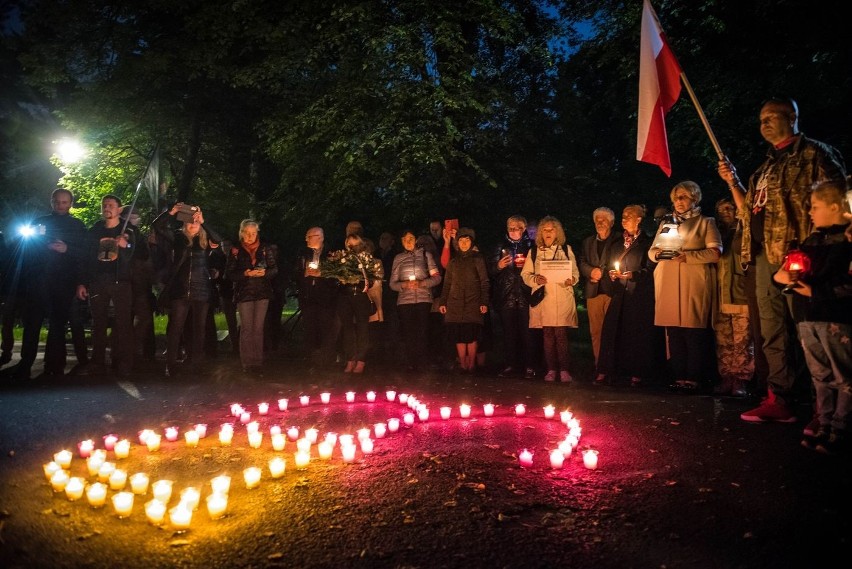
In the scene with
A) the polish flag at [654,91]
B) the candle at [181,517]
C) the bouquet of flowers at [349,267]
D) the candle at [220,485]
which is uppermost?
the polish flag at [654,91]

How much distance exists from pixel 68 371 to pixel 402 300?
505 cm

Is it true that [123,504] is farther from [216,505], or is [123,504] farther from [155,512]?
[216,505]

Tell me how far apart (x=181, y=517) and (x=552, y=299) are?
5.88 m

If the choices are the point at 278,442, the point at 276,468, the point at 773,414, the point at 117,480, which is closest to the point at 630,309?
the point at 773,414

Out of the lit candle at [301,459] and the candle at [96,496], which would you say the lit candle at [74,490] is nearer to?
the candle at [96,496]

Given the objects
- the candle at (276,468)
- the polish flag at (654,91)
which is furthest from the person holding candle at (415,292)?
the candle at (276,468)

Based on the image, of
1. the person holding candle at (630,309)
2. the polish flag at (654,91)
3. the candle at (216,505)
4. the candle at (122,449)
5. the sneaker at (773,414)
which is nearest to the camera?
the candle at (216,505)

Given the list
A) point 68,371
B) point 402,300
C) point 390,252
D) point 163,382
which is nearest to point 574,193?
point 390,252

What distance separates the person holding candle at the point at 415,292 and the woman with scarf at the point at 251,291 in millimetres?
1974

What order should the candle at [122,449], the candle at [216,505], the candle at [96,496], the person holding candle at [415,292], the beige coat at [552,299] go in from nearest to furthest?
the candle at [216,505] < the candle at [96,496] < the candle at [122,449] < the beige coat at [552,299] < the person holding candle at [415,292]

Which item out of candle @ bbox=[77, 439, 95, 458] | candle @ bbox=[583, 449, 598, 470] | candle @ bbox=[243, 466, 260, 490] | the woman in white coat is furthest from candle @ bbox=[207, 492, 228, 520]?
the woman in white coat

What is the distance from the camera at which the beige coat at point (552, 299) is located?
7789 mm

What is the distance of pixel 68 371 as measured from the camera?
27.6 feet

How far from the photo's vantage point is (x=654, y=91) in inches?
257
